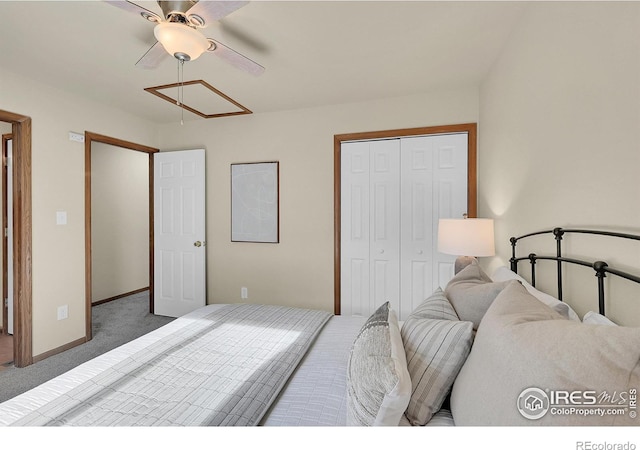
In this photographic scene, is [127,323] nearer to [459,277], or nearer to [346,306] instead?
[346,306]

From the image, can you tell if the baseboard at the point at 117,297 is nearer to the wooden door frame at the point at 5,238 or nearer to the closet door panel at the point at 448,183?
the wooden door frame at the point at 5,238

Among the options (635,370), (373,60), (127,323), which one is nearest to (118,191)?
(127,323)

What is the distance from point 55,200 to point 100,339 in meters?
1.46

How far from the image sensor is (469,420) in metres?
0.79

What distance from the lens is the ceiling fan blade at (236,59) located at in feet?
5.72

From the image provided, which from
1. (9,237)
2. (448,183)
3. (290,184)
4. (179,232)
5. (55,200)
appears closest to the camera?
(55,200)

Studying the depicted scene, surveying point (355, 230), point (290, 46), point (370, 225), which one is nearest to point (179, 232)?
point (355, 230)

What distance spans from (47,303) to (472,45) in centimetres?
411

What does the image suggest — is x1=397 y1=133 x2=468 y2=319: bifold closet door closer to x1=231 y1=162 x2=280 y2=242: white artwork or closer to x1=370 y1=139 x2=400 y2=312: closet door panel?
x1=370 y1=139 x2=400 y2=312: closet door panel

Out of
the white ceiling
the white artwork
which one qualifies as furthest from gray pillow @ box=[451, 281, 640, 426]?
the white artwork

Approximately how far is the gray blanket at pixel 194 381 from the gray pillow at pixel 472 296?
0.78 meters

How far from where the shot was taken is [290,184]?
11.2ft

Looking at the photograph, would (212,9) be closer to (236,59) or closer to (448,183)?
(236,59)

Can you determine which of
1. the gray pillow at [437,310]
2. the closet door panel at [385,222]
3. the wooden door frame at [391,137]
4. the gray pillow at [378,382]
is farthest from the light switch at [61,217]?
the gray pillow at [437,310]
